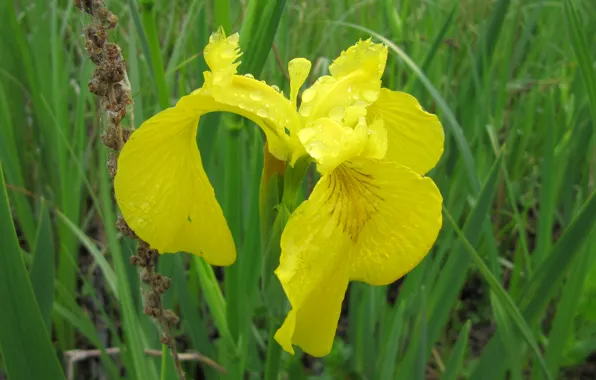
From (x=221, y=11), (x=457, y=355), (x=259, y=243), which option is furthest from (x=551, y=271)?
(x=221, y=11)

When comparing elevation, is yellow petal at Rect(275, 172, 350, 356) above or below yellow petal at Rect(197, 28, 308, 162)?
below

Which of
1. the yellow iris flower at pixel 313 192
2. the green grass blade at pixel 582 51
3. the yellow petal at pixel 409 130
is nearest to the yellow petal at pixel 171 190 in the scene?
the yellow iris flower at pixel 313 192

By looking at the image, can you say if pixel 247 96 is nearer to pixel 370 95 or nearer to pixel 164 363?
pixel 370 95

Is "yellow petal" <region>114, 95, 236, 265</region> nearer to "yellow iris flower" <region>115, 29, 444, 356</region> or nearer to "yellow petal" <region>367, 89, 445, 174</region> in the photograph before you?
"yellow iris flower" <region>115, 29, 444, 356</region>

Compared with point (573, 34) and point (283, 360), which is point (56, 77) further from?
point (573, 34)

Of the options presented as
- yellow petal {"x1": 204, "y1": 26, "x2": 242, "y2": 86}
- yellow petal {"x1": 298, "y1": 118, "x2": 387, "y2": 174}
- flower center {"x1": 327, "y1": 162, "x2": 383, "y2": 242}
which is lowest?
flower center {"x1": 327, "y1": 162, "x2": 383, "y2": 242}

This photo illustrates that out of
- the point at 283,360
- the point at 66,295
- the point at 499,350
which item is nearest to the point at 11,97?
the point at 66,295

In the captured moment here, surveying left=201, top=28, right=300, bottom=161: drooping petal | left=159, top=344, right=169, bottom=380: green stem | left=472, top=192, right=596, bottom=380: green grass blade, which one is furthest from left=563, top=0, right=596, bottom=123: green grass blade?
left=159, top=344, right=169, bottom=380: green stem
